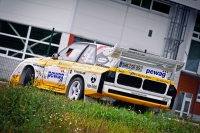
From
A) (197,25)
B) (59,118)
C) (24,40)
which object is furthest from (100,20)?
(59,118)

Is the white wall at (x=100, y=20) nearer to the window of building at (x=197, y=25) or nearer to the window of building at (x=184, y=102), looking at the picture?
the window of building at (x=197, y=25)

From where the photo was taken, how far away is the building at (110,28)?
23.5m

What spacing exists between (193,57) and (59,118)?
909 inches

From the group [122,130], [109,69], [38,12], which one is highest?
[38,12]

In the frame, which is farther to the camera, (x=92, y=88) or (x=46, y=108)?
(x=92, y=88)

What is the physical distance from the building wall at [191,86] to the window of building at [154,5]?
422 cm

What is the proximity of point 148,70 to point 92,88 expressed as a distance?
1399 millimetres

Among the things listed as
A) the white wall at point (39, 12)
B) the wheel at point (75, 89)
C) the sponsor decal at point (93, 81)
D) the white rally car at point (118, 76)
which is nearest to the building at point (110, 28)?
the white wall at point (39, 12)

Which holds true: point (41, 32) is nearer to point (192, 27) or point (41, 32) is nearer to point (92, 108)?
point (192, 27)

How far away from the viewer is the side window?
37.2ft

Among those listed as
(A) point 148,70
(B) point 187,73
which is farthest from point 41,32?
(A) point 148,70

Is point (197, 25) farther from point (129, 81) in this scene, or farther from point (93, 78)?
point (93, 78)

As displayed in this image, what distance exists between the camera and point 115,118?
27.0 ft

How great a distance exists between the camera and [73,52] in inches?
478
